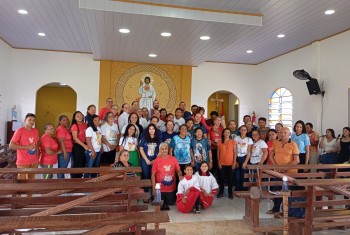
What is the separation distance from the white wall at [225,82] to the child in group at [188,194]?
17.6 feet

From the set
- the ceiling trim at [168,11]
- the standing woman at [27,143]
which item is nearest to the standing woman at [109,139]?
the standing woman at [27,143]

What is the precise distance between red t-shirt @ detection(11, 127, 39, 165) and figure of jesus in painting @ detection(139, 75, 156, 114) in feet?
16.2

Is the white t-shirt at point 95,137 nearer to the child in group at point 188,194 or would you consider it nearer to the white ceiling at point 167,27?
the child in group at point 188,194

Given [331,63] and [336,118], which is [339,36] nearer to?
[331,63]

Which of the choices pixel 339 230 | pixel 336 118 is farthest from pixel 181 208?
pixel 336 118

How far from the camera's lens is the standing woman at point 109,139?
539cm

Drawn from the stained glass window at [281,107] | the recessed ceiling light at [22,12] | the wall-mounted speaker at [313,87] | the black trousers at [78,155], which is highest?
the recessed ceiling light at [22,12]

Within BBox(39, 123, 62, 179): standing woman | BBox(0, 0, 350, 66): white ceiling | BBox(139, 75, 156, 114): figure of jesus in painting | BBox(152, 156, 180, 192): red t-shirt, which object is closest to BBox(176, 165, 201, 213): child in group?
BBox(152, 156, 180, 192): red t-shirt

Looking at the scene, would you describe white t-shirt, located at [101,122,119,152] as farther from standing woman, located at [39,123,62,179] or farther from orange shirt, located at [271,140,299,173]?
orange shirt, located at [271,140,299,173]

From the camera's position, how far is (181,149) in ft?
17.1

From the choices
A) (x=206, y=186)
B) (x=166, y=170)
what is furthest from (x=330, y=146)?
(x=166, y=170)

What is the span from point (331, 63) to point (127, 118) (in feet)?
15.5

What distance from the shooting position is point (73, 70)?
9.20m

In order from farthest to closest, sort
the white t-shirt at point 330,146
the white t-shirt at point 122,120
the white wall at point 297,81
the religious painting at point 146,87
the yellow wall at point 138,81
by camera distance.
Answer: the religious painting at point 146,87 < the yellow wall at point 138,81 < the white wall at point 297,81 < the white t-shirt at point 330,146 < the white t-shirt at point 122,120
